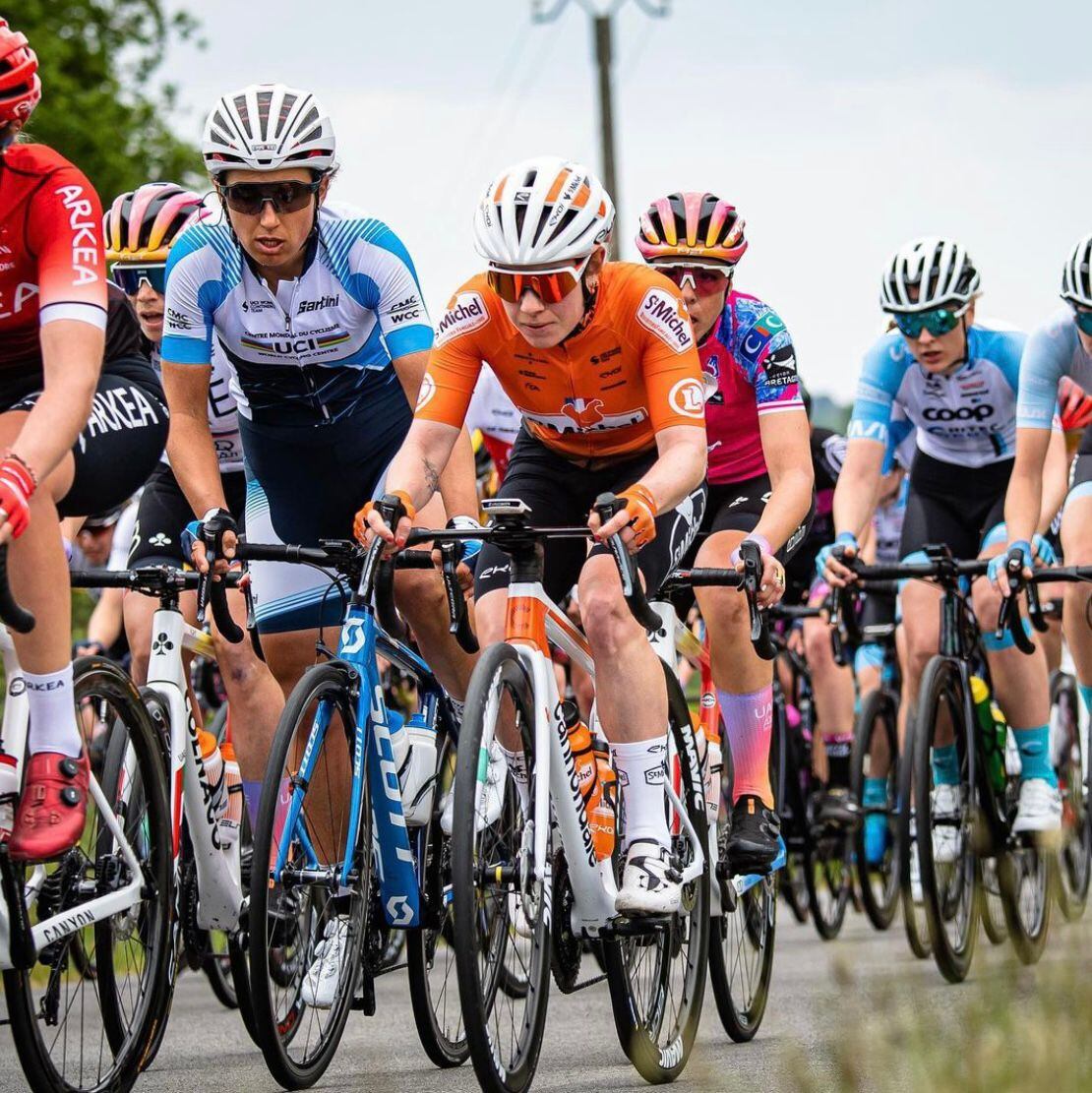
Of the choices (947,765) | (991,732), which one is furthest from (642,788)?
(991,732)

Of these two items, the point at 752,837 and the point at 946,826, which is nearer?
the point at 752,837

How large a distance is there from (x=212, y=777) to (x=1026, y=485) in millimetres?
3640

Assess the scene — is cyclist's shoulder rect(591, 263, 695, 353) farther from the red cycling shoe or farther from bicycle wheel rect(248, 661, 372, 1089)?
the red cycling shoe

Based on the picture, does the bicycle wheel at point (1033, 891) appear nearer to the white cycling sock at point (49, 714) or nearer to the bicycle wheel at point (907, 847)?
the bicycle wheel at point (907, 847)

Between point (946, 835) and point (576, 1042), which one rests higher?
point (946, 835)

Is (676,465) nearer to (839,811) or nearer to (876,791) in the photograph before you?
(839,811)

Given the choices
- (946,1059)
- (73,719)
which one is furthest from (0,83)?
(946,1059)

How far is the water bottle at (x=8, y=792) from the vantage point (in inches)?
191

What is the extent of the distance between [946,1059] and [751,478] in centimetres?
457

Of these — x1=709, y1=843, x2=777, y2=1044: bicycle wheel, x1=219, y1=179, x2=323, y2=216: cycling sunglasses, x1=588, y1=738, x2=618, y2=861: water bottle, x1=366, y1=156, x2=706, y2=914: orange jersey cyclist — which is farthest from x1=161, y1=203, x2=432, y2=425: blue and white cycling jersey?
x1=709, y1=843, x2=777, y2=1044: bicycle wheel

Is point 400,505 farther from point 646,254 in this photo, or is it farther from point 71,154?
point 71,154

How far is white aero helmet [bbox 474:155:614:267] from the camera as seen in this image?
5.74 meters

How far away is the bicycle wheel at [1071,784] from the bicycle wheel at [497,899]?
4248 millimetres

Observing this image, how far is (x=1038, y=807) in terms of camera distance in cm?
859
